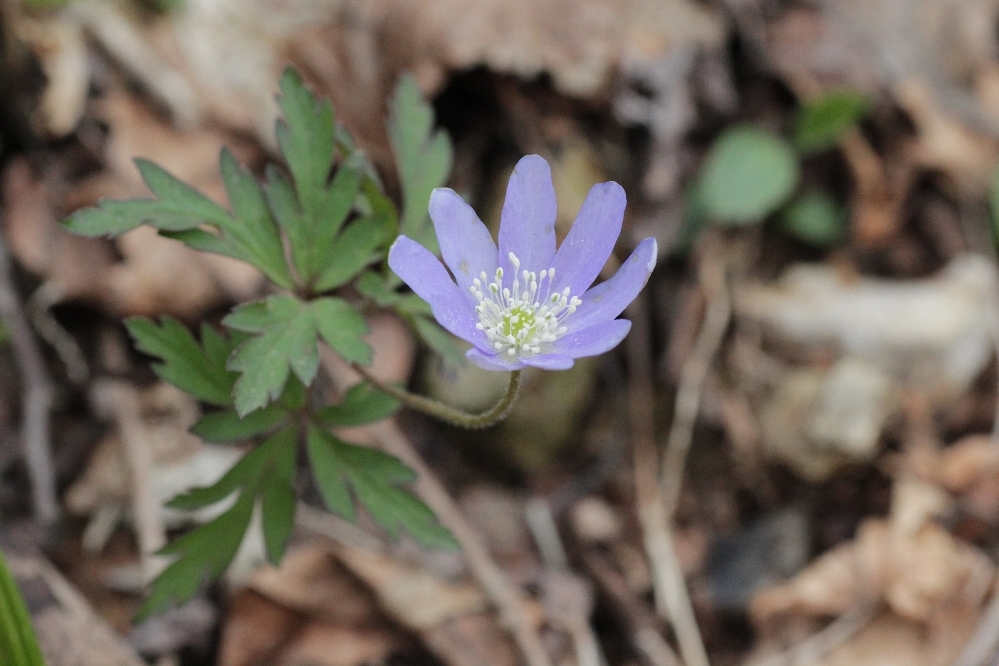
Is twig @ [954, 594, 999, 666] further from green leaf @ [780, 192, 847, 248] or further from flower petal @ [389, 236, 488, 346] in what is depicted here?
flower petal @ [389, 236, 488, 346]

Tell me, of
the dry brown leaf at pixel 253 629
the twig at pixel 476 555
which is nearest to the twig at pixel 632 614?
the twig at pixel 476 555

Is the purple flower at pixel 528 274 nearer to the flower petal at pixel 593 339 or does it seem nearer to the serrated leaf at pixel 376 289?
the flower petal at pixel 593 339

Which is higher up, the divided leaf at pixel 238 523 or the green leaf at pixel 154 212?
the green leaf at pixel 154 212

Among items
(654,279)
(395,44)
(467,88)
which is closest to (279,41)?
(395,44)

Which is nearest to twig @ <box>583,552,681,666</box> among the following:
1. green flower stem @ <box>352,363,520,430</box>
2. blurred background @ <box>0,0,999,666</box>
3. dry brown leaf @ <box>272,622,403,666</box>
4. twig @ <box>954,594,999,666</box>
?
blurred background @ <box>0,0,999,666</box>

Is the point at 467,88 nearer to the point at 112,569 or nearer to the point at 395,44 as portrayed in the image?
the point at 395,44

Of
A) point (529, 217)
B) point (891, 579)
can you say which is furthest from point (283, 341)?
point (891, 579)

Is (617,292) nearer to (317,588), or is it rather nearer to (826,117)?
(317,588)
